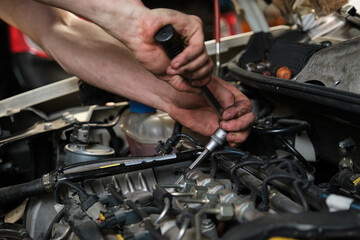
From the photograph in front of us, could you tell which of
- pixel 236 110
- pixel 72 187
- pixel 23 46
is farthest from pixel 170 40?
pixel 23 46

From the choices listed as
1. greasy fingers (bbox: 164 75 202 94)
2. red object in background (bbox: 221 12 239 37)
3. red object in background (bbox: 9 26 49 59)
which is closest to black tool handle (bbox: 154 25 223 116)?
greasy fingers (bbox: 164 75 202 94)

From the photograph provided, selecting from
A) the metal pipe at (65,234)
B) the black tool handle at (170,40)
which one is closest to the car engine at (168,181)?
the metal pipe at (65,234)

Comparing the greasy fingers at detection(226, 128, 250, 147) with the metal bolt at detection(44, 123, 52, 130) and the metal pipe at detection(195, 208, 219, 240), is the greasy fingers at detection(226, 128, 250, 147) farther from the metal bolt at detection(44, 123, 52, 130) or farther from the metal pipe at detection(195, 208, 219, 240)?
the metal bolt at detection(44, 123, 52, 130)

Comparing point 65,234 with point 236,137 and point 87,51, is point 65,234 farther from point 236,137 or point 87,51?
point 87,51

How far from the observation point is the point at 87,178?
0.90 metres

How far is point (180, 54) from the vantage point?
0.85 metres

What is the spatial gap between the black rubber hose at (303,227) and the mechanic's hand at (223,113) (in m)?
0.46

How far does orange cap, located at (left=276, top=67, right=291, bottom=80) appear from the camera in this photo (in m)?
1.10

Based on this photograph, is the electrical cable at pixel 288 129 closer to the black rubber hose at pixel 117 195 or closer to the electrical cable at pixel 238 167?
the electrical cable at pixel 238 167

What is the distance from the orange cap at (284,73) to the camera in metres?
1.10

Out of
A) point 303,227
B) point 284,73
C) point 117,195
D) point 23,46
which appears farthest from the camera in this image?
point 23,46

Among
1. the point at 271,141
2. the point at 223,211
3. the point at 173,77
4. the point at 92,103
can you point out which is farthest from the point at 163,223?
the point at 92,103

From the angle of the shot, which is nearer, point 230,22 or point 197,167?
point 197,167

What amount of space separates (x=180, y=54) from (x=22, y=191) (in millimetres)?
497
